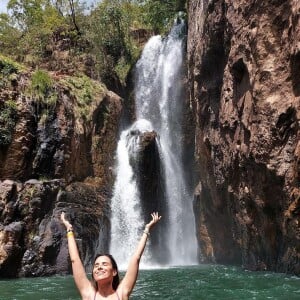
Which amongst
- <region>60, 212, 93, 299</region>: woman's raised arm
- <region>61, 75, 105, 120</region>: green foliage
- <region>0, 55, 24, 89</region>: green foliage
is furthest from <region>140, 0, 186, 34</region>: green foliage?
<region>60, 212, 93, 299</region>: woman's raised arm

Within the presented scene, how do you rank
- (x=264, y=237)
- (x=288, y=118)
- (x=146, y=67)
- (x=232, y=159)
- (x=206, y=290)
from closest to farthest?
1. (x=206, y=290)
2. (x=288, y=118)
3. (x=264, y=237)
4. (x=232, y=159)
5. (x=146, y=67)

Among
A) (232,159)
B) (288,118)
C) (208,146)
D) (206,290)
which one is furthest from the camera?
(208,146)

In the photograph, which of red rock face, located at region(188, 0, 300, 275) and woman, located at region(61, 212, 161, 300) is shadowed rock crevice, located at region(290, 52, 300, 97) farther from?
woman, located at region(61, 212, 161, 300)

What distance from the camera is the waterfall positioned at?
73.7 feet

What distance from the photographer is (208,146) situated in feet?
65.2

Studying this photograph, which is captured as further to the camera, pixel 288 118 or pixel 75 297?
pixel 288 118

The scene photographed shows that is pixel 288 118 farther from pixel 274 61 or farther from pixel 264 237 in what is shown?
pixel 264 237

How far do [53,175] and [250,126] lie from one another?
8948 millimetres

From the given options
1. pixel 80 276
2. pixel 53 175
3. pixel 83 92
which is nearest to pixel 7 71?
pixel 83 92

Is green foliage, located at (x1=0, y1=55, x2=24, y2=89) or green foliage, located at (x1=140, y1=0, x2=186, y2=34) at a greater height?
green foliage, located at (x1=140, y1=0, x2=186, y2=34)

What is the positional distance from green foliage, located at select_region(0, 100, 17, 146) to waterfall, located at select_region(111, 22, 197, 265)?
647cm

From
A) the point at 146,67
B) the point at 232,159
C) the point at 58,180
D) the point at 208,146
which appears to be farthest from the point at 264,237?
the point at 146,67

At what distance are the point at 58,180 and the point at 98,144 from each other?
4195mm

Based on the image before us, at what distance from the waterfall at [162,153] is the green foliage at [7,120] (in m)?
6.47
